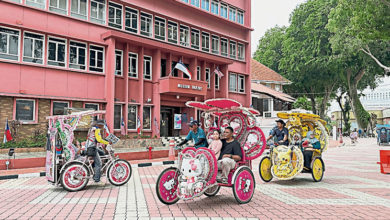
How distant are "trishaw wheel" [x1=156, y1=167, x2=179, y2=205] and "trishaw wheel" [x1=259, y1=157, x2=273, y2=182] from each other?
11.4ft

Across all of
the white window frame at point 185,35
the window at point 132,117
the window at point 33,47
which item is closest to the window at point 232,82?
the white window frame at point 185,35

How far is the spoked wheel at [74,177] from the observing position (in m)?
8.26

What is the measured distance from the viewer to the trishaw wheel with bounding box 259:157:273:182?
9398 mm

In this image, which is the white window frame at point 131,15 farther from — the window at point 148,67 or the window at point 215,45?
the window at point 215,45

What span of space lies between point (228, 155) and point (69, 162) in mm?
4246

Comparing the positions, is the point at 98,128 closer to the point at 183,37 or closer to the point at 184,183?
the point at 184,183

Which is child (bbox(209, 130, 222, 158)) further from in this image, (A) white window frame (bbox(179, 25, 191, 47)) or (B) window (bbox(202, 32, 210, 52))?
(B) window (bbox(202, 32, 210, 52))

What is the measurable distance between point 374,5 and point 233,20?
18.6 m

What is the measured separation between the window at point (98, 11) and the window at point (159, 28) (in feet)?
14.3

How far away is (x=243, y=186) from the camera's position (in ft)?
22.9

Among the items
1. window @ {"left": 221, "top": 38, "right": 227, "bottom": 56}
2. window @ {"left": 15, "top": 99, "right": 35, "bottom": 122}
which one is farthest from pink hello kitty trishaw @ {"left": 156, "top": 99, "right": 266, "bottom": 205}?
window @ {"left": 221, "top": 38, "right": 227, "bottom": 56}

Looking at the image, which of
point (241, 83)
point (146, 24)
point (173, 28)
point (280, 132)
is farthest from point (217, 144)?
point (241, 83)

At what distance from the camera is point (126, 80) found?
22.1 metres

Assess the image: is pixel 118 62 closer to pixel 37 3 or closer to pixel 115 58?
pixel 115 58
